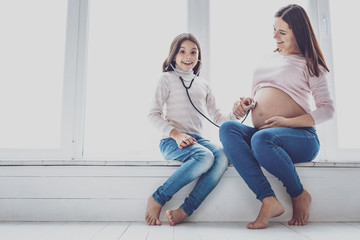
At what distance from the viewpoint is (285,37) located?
141 cm

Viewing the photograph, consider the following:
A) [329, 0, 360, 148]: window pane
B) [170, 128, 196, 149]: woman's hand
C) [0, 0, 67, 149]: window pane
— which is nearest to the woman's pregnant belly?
[170, 128, 196, 149]: woman's hand

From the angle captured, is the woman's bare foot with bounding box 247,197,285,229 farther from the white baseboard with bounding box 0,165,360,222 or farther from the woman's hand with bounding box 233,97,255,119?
the woman's hand with bounding box 233,97,255,119

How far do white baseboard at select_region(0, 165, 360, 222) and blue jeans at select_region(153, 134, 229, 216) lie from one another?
0.07 metres

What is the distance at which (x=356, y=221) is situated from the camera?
4.32ft

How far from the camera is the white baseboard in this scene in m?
1.30

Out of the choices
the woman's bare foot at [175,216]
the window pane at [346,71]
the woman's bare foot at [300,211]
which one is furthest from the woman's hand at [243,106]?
the window pane at [346,71]

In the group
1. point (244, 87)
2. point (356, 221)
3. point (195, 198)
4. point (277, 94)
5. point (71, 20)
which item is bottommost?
point (356, 221)

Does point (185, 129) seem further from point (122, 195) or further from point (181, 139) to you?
point (122, 195)

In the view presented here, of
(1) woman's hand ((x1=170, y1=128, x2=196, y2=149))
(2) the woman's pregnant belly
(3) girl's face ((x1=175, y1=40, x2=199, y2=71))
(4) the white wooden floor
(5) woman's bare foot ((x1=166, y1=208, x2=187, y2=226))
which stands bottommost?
(4) the white wooden floor

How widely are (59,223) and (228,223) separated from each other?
2.47 ft

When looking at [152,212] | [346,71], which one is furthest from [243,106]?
[346,71]

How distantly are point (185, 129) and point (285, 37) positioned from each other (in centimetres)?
69

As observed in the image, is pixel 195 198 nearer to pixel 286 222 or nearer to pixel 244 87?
pixel 286 222

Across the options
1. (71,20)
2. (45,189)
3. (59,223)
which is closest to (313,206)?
(59,223)
